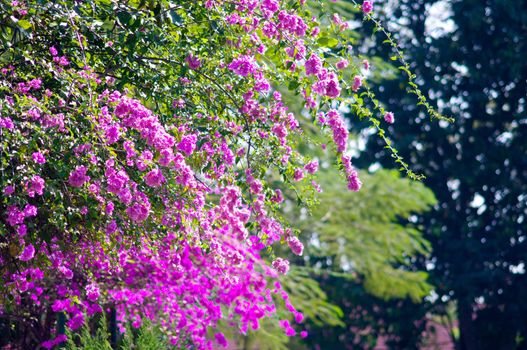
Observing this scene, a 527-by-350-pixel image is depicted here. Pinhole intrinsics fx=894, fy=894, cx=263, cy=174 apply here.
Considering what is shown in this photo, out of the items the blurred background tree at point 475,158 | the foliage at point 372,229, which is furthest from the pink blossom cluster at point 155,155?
the blurred background tree at point 475,158

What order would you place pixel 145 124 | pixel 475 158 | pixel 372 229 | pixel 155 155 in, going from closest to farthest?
1. pixel 145 124
2. pixel 155 155
3. pixel 372 229
4. pixel 475 158

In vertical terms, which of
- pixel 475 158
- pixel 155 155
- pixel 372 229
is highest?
pixel 475 158

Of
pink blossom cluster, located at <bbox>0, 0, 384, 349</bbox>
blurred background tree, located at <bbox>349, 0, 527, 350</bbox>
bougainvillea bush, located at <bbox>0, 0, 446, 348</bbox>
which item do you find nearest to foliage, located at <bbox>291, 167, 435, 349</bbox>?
blurred background tree, located at <bbox>349, 0, 527, 350</bbox>

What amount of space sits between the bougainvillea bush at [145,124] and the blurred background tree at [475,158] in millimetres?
12966

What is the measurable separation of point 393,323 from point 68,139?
16171 mm

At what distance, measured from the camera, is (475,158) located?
1970cm

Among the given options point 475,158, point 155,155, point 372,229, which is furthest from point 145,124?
point 475,158

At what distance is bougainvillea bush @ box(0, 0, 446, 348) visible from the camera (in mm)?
5273

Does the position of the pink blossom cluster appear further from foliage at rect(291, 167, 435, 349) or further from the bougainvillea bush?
foliage at rect(291, 167, 435, 349)

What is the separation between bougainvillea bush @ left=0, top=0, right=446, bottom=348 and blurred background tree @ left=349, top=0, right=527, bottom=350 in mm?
12966

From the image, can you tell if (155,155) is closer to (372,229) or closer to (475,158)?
(372,229)

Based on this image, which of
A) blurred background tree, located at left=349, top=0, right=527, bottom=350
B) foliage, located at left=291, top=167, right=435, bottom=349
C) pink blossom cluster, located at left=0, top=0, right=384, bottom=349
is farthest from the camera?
blurred background tree, located at left=349, top=0, right=527, bottom=350

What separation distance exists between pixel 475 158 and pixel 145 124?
15.4m

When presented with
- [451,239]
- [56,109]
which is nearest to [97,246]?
[56,109]
